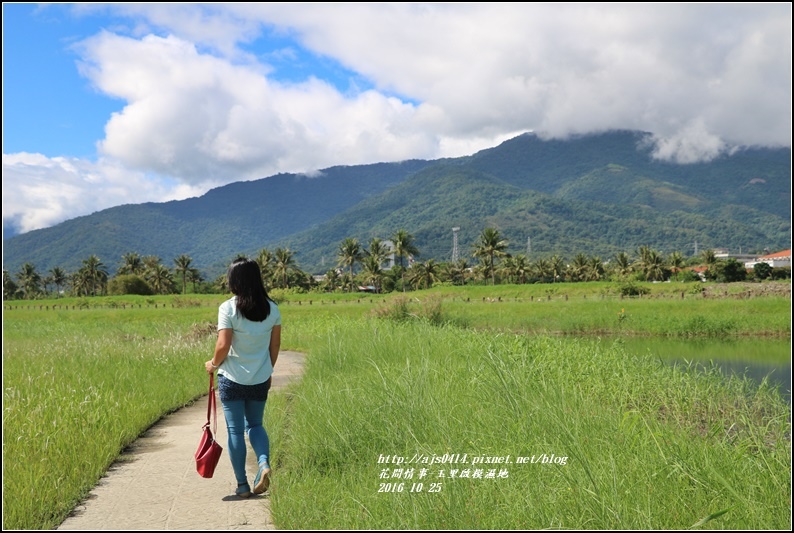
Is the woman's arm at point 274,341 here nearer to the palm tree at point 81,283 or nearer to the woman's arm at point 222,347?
the woman's arm at point 222,347

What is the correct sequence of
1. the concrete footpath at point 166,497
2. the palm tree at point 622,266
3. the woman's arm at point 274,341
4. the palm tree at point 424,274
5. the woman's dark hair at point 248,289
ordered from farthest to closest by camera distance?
the palm tree at point 622,266 → the palm tree at point 424,274 → the woman's arm at point 274,341 → the woman's dark hair at point 248,289 → the concrete footpath at point 166,497

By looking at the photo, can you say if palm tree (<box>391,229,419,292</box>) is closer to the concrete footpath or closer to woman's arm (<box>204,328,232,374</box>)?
the concrete footpath

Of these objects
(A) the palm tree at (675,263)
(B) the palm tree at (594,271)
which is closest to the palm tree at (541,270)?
(B) the palm tree at (594,271)

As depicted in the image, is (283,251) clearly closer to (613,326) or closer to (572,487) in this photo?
(613,326)

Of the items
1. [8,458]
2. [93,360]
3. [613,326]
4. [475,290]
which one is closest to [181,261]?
[475,290]

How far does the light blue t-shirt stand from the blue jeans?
207mm

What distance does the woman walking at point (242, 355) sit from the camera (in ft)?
16.4

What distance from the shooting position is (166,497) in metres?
4.97

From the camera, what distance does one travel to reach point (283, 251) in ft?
285

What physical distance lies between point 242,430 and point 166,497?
72 cm

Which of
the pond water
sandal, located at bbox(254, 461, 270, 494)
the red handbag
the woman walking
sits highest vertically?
the woman walking

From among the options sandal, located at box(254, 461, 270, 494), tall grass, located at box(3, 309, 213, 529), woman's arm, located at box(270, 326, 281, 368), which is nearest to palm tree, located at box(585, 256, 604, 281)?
tall grass, located at box(3, 309, 213, 529)

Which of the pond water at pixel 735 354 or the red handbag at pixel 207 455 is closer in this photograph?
the red handbag at pixel 207 455

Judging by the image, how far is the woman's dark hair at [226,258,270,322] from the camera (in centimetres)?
502
